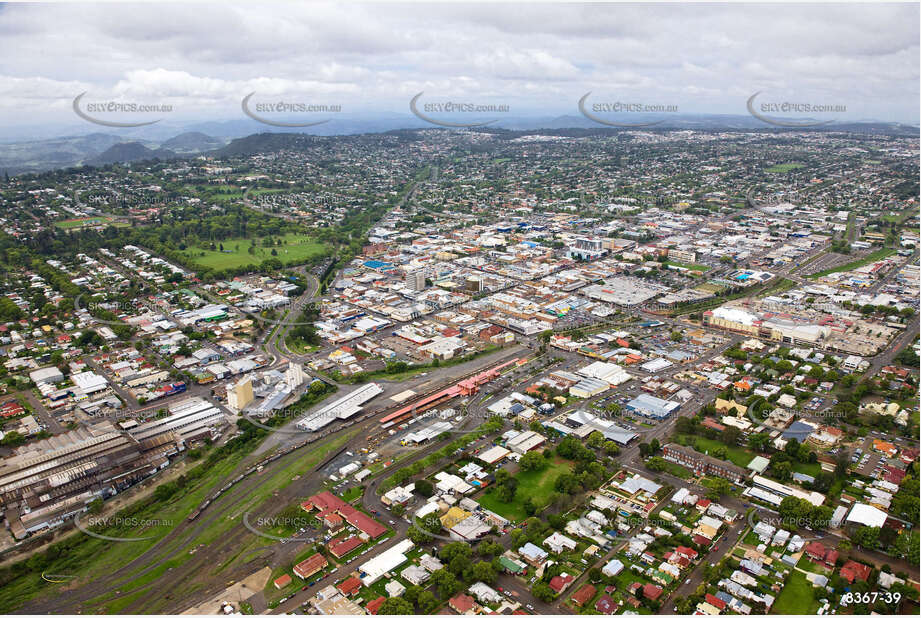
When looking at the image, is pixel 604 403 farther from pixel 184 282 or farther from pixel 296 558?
pixel 184 282

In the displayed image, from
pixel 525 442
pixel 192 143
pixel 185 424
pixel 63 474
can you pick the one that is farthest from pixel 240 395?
pixel 192 143

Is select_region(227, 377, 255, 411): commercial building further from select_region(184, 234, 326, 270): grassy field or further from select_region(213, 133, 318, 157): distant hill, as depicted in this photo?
select_region(213, 133, 318, 157): distant hill
